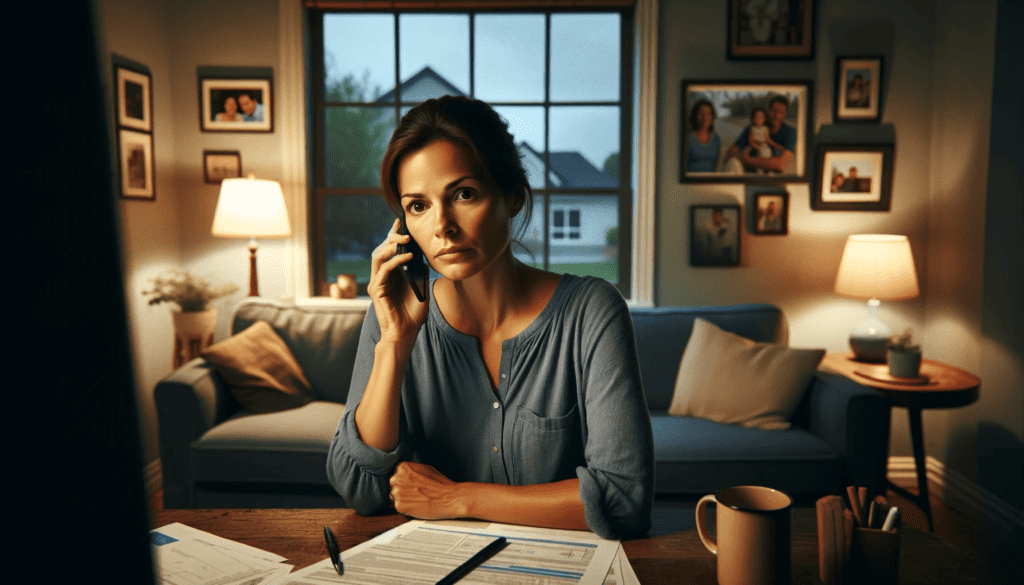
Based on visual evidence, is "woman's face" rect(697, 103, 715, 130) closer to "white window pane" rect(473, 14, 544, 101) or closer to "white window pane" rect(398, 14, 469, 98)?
"white window pane" rect(473, 14, 544, 101)

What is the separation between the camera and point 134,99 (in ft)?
10.1

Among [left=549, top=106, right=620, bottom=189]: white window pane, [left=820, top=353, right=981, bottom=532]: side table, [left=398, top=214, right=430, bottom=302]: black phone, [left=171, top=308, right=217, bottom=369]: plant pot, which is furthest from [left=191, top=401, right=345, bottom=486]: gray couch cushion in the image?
[left=820, top=353, right=981, bottom=532]: side table

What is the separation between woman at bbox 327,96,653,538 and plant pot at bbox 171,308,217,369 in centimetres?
211

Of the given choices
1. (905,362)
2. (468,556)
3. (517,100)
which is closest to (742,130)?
(517,100)

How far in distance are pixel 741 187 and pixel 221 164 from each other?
2.79 metres

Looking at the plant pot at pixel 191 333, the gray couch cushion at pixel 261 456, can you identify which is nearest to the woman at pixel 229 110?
the plant pot at pixel 191 333

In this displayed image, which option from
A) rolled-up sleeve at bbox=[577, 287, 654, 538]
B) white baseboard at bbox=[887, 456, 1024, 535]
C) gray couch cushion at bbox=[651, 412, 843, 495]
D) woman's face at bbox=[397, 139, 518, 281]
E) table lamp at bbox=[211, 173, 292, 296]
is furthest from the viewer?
table lamp at bbox=[211, 173, 292, 296]

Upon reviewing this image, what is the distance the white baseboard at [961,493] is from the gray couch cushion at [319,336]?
8.74 feet

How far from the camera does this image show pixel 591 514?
36.1 inches

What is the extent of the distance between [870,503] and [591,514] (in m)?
0.36

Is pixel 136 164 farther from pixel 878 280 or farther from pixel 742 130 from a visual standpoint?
pixel 878 280

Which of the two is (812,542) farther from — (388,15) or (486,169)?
(388,15)

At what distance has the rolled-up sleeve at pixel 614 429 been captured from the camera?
0.92 meters

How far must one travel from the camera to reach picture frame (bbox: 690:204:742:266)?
3.29 meters
